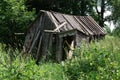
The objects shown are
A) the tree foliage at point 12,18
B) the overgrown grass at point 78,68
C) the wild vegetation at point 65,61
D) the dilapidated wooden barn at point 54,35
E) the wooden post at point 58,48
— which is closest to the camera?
the overgrown grass at point 78,68

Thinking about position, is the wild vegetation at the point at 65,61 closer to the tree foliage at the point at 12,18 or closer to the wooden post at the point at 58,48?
the tree foliage at the point at 12,18

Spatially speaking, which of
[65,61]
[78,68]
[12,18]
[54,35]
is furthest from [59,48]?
[12,18]

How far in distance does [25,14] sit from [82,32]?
25.2ft

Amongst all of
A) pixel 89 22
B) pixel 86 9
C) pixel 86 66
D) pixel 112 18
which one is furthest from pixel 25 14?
pixel 86 66

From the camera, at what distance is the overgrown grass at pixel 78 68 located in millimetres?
5898

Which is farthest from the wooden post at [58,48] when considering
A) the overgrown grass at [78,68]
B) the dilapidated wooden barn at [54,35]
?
the overgrown grass at [78,68]

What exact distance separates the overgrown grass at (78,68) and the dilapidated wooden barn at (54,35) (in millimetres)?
6442

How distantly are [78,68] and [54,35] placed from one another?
9.06m

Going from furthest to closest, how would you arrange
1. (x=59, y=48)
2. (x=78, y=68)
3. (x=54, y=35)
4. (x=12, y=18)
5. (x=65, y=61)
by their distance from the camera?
1. (x=12, y=18)
2. (x=54, y=35)
3. (x=59, y=48)
4. (x=65, y=61)
5. (x=78, y=68)

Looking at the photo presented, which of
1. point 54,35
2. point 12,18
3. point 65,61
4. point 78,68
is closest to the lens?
point 78,68

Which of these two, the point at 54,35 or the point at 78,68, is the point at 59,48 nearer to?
the point at 54,35

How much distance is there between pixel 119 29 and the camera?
31188mm

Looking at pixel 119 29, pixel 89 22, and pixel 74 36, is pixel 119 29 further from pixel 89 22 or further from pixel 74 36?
pixel 74 36

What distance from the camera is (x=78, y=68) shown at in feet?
26.0
